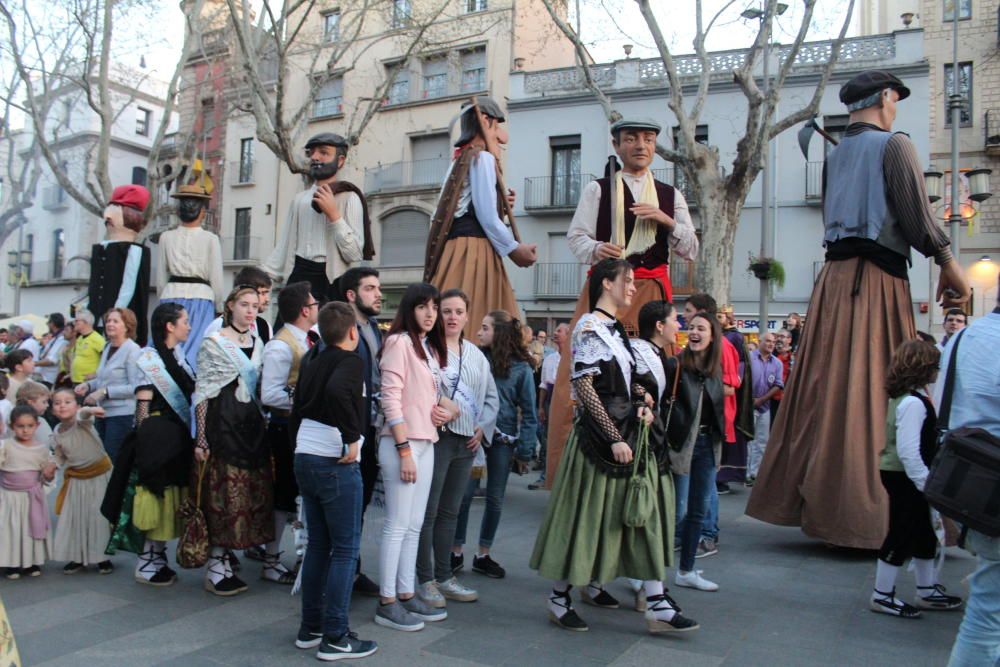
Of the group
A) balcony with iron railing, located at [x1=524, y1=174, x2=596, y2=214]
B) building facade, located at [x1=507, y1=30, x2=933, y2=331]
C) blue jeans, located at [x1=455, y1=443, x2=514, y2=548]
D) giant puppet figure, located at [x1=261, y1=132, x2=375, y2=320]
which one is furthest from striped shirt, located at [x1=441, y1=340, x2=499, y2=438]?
balcony with iron railing, located at [x1=524, y1=174, x2=596, y2=214]

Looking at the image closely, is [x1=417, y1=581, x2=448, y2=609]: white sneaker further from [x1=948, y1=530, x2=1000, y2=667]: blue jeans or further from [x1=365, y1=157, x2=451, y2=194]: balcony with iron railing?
[x1=365, y1=157, x2=451, y2=194]: balcony with iron railing

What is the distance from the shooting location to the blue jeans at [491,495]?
5.09m

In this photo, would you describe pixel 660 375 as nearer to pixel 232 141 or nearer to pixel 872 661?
pixel 872 661

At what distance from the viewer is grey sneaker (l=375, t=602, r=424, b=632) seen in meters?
3.95

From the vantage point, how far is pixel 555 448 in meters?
5.42

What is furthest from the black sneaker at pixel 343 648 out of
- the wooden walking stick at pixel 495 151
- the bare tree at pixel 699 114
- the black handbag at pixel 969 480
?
the bare tree at pixel 699 114

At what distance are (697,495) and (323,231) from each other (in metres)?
3.10

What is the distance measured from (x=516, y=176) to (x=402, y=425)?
75.9ft

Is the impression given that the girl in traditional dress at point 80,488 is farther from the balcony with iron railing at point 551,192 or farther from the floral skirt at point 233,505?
the balcony with iron railing at point 551,192

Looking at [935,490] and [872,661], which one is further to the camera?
[872,661]

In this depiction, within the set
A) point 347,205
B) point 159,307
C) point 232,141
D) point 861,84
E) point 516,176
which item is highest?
point 232,141

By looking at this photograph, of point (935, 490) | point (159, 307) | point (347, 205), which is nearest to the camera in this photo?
point (935, 490)

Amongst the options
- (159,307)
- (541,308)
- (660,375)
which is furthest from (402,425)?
(541,308)

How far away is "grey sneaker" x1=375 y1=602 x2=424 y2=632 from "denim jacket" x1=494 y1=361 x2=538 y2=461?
1.84m
